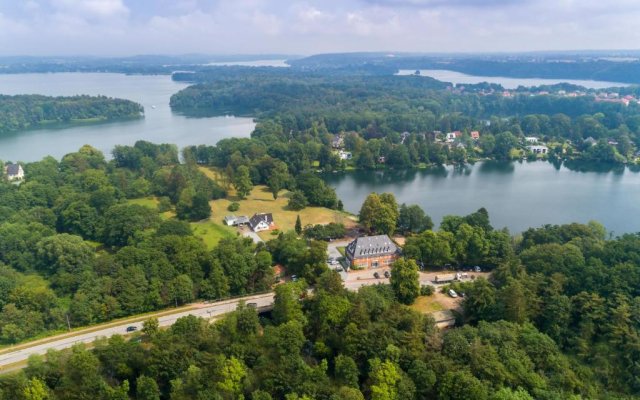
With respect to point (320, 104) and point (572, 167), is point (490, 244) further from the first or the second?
point (320, 104)

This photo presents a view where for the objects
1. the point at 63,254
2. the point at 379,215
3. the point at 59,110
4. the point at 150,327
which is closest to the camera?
the point at 150,327

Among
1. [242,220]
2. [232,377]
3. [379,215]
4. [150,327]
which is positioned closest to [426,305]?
[379,215]

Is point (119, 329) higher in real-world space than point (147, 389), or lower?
lower

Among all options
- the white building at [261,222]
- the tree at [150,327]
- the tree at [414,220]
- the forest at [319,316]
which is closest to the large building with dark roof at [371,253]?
the forest at [319,316]

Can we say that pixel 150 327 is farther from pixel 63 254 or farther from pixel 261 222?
pixel 261 222

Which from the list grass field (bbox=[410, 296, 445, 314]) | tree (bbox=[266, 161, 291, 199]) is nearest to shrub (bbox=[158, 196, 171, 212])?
tree (bbox=[266, 161, 291, 199])

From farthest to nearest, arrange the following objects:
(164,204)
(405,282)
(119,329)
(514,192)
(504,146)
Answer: (504,146) → (514,192) → (164,204) → (405,282) → (119,329)

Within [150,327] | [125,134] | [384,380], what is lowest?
[384,380]
